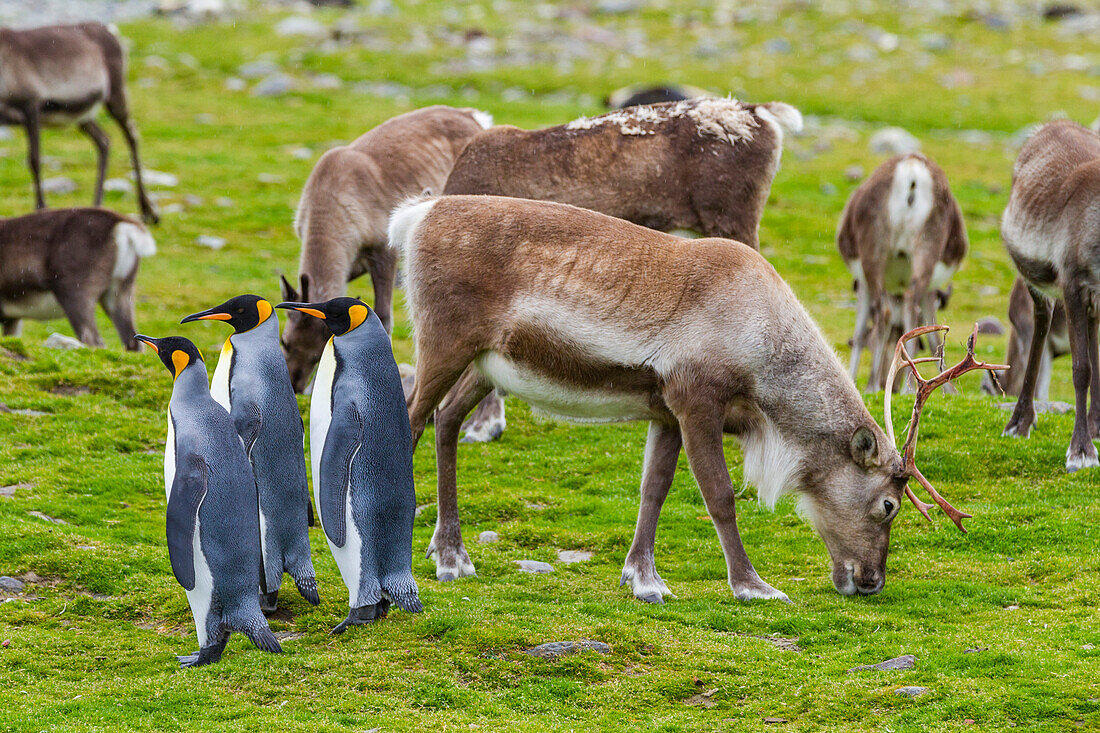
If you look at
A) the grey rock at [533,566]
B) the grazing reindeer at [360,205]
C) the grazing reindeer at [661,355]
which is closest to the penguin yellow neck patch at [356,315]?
the grazing reindeer at [661,355]

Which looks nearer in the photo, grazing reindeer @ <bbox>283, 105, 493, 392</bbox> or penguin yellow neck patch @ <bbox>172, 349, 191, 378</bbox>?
penguin yellow neck patch @ <bbox>172, 349, 191, 378</bbox>

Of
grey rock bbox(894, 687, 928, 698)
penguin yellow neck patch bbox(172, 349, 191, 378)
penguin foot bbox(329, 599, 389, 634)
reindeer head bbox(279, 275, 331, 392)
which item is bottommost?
reindeer head bbox(279, 275, 331, 392)

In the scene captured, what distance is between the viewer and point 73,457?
1149 cm

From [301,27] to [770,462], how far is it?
128 ft

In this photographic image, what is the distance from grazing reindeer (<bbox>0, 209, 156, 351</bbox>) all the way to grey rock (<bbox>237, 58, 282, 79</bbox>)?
→ 22884mm

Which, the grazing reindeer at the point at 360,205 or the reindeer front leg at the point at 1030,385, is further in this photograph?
the grazing reindeer at the point at 360,205

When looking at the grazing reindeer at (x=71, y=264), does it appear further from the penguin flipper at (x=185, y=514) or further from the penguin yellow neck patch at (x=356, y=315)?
the penguin flipper at (x=185, y=514)

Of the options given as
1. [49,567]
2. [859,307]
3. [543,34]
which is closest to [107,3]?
[543,34]

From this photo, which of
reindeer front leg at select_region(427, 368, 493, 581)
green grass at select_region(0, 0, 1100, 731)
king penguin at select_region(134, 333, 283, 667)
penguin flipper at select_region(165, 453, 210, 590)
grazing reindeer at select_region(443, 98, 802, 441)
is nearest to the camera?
green grass at select_region(0, 0, 1100, 731)

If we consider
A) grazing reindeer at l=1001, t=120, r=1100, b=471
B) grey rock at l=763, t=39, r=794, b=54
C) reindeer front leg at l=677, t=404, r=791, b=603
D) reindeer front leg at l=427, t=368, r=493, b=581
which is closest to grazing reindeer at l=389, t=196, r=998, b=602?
reindeer front leg at l=677, t=404, r=791, b=603

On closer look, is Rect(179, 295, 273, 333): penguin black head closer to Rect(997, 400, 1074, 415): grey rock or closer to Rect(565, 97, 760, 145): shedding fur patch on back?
Rect(565, 97, 760, 145): shedding fur patch on back

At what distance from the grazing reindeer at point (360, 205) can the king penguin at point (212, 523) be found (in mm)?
6202

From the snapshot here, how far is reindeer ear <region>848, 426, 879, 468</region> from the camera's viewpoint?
8430 mm

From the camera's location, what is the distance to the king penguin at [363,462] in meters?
7.57
